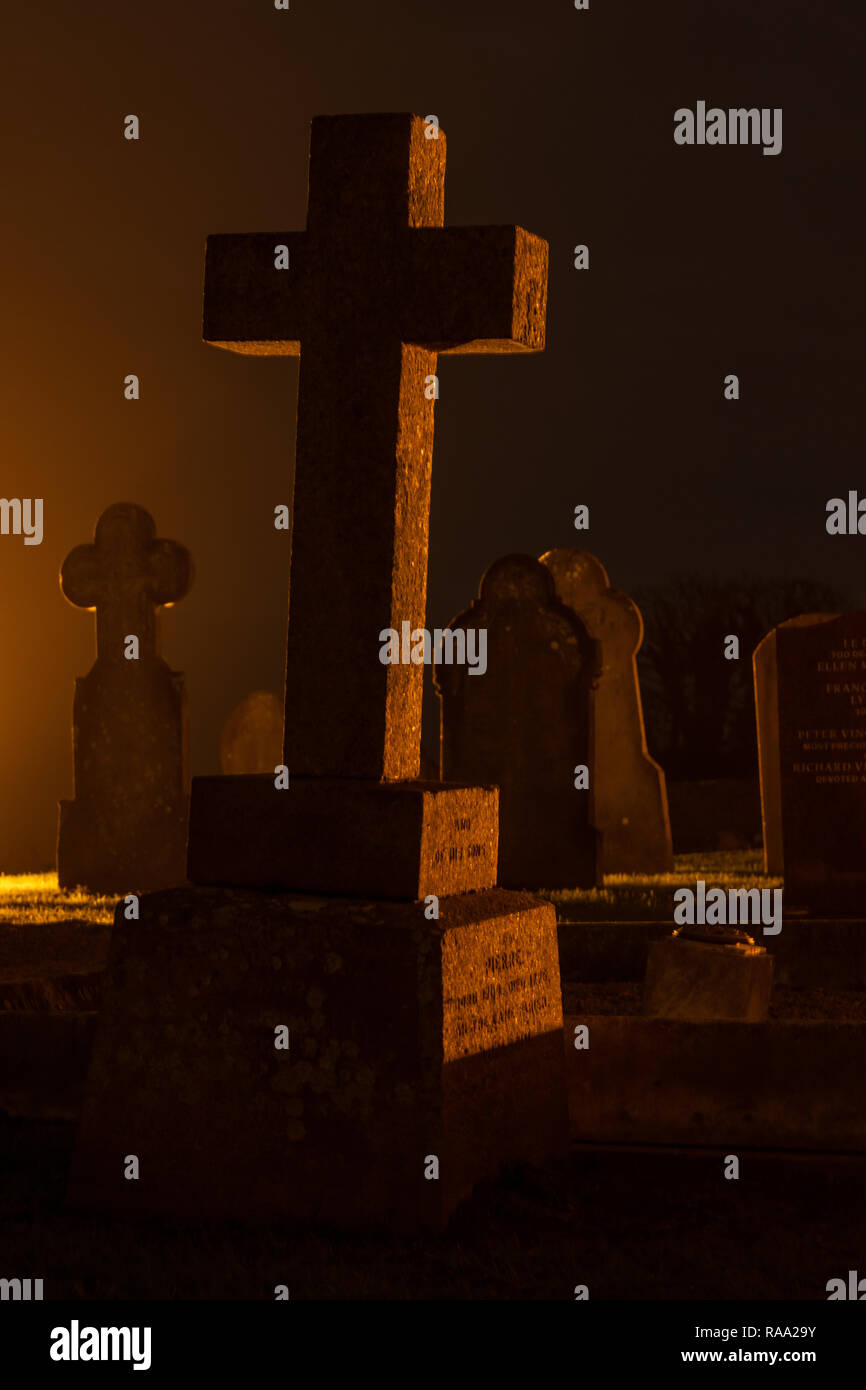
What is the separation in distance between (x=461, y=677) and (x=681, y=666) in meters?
12.3

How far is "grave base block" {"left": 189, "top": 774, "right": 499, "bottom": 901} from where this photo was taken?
438 centimetres

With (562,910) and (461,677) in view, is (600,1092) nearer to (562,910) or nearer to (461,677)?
(562,910)

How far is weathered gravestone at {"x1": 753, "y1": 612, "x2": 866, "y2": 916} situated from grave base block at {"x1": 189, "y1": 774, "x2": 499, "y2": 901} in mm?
6214

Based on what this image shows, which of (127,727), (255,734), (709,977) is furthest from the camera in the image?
(255,734)

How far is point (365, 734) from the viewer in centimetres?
460

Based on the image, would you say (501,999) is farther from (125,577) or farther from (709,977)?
(125,577)

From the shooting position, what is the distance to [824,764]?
10.5 meters

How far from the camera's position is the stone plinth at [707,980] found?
259 inches

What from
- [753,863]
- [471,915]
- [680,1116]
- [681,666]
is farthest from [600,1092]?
[681,666]

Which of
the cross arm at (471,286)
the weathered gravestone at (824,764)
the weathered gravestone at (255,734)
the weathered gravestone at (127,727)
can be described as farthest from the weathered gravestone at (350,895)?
the weathered gravestone at (255,734)

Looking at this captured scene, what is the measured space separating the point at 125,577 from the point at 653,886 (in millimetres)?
5032

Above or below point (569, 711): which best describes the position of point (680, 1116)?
below

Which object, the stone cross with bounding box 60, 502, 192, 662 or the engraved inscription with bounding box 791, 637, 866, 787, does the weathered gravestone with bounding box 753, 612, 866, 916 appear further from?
the stone cross with bounding box 60, 502, 192, 662

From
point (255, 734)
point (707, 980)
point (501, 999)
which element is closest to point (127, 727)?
point (255, 734)
